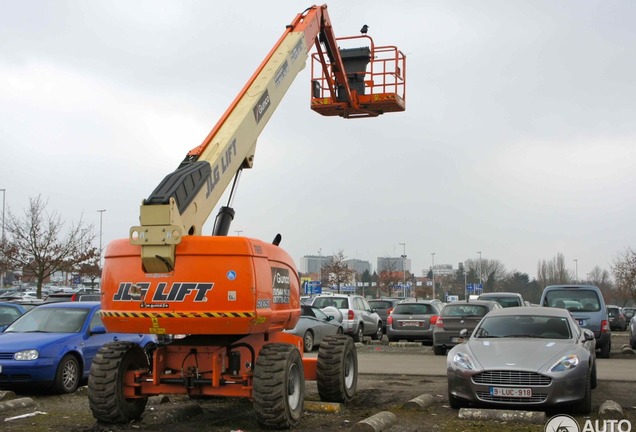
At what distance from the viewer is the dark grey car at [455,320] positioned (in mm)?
19188

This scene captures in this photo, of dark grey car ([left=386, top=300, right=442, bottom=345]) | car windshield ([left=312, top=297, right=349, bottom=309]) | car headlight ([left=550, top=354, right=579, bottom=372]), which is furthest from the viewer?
car windshield ([left=312, top=297, right=349, bottom=309])

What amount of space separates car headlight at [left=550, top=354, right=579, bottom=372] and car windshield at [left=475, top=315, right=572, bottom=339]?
4.10ft

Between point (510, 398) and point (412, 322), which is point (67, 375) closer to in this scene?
point (510, 398)

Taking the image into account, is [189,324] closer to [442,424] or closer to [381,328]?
[442,424]

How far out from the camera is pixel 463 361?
10172 mm

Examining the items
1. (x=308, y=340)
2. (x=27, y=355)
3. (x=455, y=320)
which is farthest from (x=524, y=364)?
(x=308, y=340)

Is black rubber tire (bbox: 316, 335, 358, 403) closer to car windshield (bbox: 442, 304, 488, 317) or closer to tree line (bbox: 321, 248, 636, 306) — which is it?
car windshield (bbox: 442, 304, 488, 317)

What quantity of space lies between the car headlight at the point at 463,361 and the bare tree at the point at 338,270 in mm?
53973

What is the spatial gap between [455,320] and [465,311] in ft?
2.02

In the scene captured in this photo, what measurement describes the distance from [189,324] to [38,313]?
6438mm

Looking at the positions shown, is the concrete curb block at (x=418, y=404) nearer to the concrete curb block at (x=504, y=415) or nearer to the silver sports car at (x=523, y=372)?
the silver sports car at (x=523, y=372)

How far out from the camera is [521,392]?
9.50 m

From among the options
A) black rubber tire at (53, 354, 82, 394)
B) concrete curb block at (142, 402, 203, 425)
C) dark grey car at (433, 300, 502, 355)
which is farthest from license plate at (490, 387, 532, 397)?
Answer: dark grey car at (433, 300, 502, 355)
